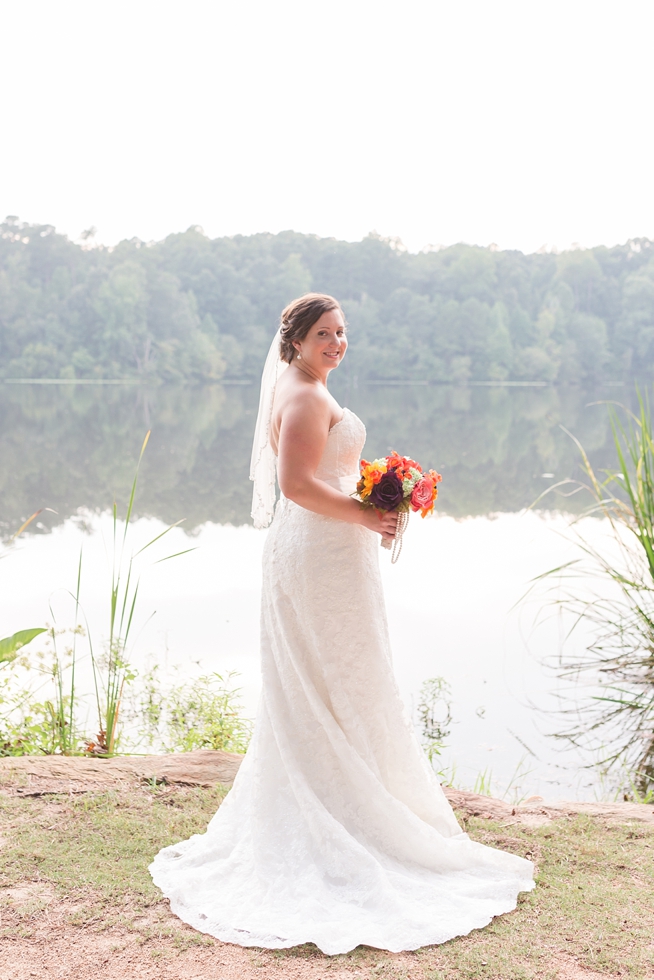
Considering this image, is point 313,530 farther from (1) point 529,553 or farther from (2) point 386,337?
(2) point 386,337

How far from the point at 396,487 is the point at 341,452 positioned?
28 cm

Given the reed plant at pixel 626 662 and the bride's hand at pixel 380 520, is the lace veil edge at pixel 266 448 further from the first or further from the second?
the reed plant at pixel 626 662

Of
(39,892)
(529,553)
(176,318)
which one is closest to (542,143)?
(176,318)

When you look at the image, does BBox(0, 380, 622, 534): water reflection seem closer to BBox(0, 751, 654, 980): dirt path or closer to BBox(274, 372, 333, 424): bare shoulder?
BBox(274, 372, 333, 424): bare shoulder

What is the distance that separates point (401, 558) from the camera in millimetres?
11070

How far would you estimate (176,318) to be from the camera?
125 feet

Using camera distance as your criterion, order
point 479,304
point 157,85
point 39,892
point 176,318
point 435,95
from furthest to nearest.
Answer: point 479,304 → point 176,318 → point 157,85 → point 435,95 → point 39,892

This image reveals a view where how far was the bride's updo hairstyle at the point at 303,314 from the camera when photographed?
114 inches

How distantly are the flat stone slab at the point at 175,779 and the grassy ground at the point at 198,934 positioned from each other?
122 mm

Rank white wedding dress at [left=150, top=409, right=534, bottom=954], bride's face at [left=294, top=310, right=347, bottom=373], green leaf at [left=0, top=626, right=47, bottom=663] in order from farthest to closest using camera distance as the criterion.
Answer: green leaf at [left=0, top=626, right=47, bottom=663], bride's face at [left=294, top=310, right=347, bottom=373], white wedding dress at [left=150, top=409, right=534, bottom=954]

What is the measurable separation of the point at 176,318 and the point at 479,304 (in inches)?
576

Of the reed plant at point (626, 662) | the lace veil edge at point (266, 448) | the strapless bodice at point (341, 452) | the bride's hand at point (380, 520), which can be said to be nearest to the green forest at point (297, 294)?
the reed plant at point (626, 662)

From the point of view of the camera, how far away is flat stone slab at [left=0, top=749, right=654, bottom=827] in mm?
3513

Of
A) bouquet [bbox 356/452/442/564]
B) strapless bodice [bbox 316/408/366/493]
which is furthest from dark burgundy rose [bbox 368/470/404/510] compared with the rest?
strapless bodice [bbox 316/408/366/493]
